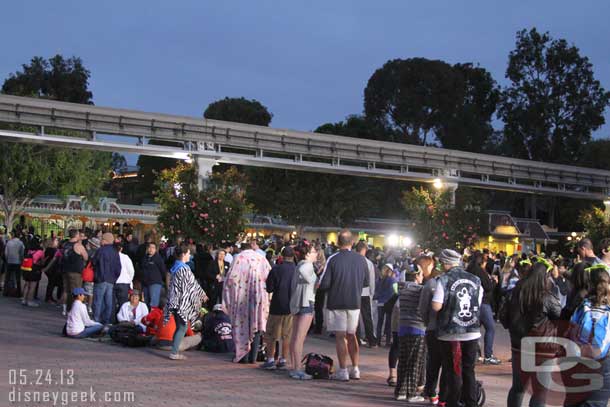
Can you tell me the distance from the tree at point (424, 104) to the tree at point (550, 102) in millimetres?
3649

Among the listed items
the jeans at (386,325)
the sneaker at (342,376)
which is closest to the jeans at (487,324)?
the jeans at (386,325)

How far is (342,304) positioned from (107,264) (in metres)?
6.57

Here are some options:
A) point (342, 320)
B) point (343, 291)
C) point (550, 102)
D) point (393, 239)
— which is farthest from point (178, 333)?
point (550, 102)

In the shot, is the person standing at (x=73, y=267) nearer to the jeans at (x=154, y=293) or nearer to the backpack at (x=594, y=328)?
the jeans at (x=154, y=293)

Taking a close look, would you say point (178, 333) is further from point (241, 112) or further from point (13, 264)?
point (241, 112)

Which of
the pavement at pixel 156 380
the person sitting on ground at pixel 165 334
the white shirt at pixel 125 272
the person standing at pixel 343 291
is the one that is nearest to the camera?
the pavement at pixel 156 380

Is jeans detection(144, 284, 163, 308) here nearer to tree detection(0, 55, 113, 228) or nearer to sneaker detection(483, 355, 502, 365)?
sneaker detection(483, 355, 502, 365)

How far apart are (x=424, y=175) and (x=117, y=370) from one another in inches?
1256

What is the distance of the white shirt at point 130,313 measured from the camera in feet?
47.0

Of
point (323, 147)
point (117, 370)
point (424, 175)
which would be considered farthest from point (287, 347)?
point (424, 175)

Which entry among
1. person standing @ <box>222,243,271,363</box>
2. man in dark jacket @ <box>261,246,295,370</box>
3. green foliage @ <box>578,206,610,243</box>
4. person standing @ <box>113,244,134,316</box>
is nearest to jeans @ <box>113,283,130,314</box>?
person standing @ <box>113,244,134,316</box>

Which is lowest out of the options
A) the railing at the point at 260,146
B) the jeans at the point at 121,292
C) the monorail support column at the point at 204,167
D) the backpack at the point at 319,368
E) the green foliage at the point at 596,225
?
the backpack at the point at 319,368

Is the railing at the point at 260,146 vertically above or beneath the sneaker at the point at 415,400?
above

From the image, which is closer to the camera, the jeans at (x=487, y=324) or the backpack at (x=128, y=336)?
the jeans at (x=487, y=324)
